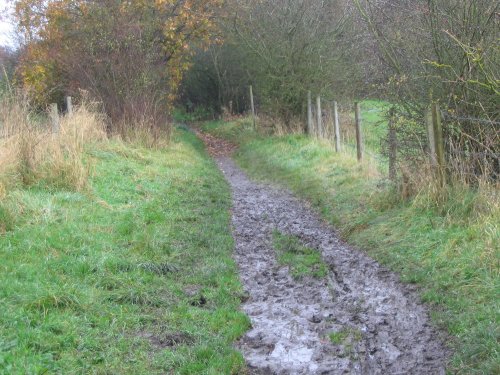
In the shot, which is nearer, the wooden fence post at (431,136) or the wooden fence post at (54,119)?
Answer: the wooden fence post at (431,136)

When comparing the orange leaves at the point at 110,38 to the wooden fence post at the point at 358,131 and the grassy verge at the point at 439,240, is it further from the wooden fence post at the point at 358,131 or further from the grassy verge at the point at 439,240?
the grassy verge at the point at 439,240

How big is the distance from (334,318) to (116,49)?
13525mm

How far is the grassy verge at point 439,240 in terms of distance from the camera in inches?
190

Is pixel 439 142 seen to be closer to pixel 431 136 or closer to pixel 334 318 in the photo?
pixel 431 136

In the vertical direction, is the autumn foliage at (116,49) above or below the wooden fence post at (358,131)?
above

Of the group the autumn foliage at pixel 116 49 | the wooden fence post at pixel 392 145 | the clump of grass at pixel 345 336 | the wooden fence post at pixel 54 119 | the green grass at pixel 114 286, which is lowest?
the clump of grass at pixel 345 336

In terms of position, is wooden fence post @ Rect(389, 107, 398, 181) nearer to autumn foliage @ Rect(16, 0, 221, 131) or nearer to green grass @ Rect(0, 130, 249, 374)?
green grass @ Rect(0, 130, 249, 374)

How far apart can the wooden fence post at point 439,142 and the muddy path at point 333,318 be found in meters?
1.75

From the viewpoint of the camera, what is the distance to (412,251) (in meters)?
7.03

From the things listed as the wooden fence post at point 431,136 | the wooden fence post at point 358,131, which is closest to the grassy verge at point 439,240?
the wooden fence post at point 358,131

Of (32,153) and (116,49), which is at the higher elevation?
(116,49)

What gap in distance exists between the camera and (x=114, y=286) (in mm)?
6023

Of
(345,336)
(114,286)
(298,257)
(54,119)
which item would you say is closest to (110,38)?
(54,119)

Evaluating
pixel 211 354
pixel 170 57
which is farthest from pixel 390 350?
pixel 170 57
